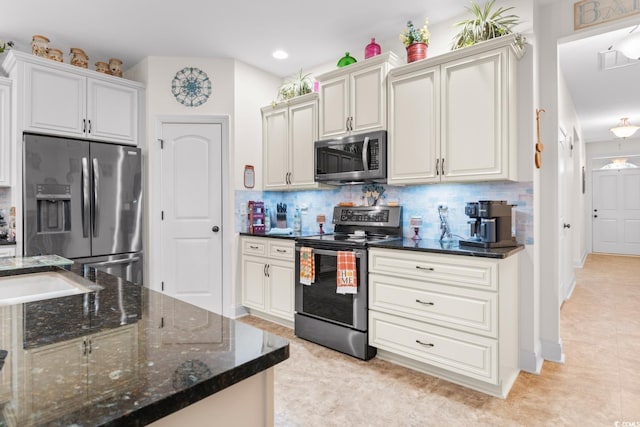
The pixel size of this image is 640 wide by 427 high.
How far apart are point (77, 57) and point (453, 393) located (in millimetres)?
4403

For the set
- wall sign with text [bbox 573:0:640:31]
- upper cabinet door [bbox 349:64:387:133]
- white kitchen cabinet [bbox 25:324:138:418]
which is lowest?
white kitchen cabinet [bbox 25:324:138:418]

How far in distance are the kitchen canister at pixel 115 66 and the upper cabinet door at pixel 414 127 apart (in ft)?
9.50

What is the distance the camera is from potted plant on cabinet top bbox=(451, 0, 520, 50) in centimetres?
257

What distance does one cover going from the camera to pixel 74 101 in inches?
134

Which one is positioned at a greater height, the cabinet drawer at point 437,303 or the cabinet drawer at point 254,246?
the cabinet drawer at point 254,246

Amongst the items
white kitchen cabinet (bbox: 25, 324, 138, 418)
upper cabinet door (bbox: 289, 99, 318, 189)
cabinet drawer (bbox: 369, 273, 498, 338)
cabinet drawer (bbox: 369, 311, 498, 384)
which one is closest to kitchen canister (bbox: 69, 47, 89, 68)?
upper cabinet door (bbox: 289, 99, 318, 189)

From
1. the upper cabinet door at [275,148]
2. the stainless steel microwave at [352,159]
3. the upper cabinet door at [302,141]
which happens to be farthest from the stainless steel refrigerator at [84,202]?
the stainless steel microwave at [352,159]

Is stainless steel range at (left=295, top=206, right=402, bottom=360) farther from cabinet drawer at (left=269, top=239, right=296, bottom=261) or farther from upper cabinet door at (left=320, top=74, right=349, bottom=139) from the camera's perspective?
upper cabinet door at (left=320, top=74, right=349, bottom=139)

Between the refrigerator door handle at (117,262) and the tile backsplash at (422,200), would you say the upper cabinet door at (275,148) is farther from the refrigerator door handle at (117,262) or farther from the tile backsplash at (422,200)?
the refrigerator door handle at (117,262)

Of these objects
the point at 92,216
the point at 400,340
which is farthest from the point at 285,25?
the point at 400,340

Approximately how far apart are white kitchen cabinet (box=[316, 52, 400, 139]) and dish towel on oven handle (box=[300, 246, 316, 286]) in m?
1.15

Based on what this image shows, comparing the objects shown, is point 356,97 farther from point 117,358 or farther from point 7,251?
point 7,251

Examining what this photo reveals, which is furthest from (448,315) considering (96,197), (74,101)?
(74,101)

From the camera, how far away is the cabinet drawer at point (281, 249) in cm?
347
